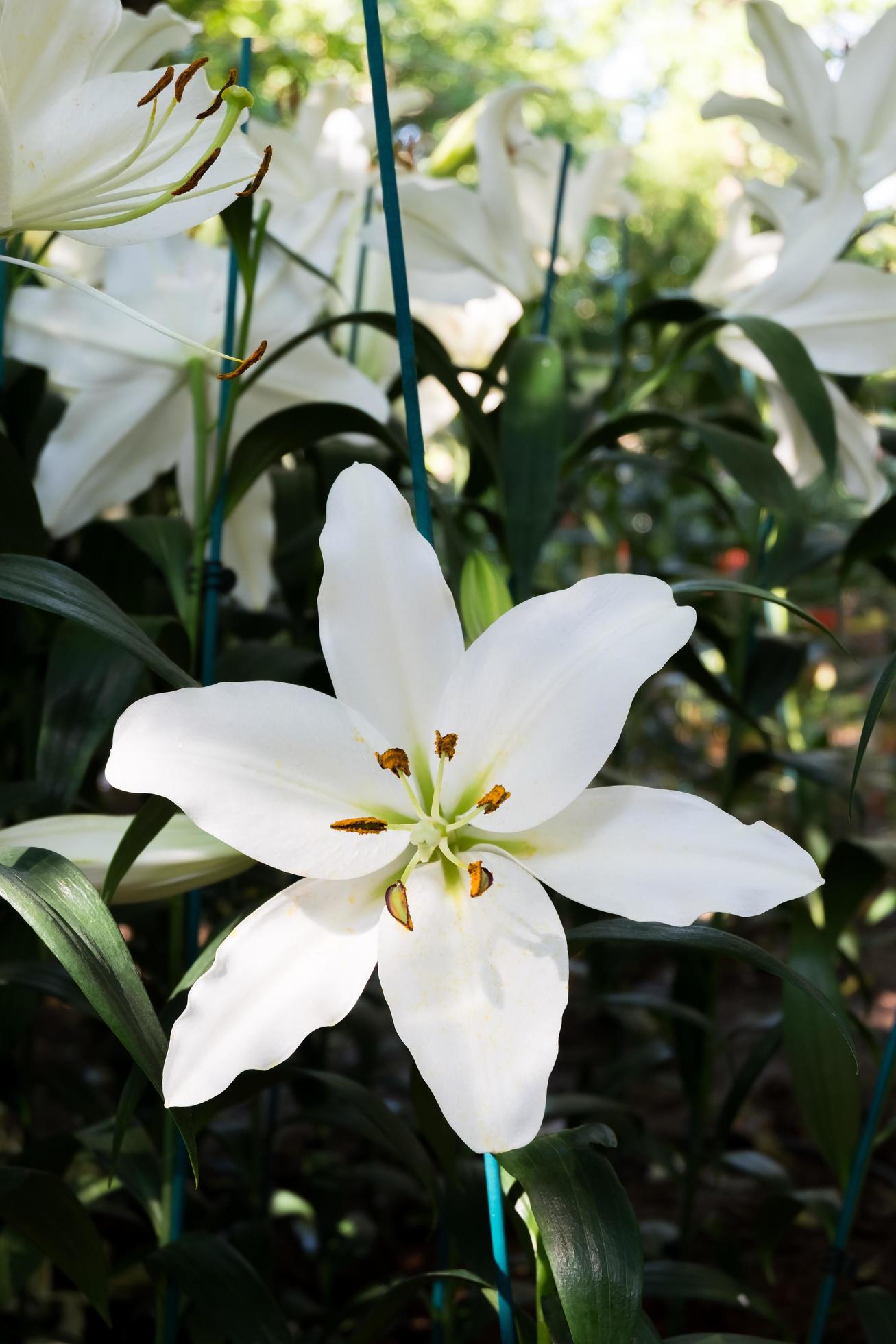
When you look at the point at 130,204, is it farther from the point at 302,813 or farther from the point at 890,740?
the point at 890,740

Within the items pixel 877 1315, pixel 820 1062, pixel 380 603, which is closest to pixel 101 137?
pixel 380 603

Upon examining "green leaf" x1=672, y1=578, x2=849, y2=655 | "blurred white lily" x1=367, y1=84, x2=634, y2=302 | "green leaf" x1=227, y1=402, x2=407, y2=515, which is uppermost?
"blurred white lily" x1=367, y1=84, x2=634, y2=302

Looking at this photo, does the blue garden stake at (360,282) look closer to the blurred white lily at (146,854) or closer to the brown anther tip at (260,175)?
the brown anther tip at (260,175)

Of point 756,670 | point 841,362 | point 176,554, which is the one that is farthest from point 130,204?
point 756,670

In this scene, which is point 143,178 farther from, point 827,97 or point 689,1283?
point 689,1283

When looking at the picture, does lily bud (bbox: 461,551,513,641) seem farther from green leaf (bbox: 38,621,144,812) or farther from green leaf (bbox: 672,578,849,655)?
green leaf (bbox: 38,621,144,812)

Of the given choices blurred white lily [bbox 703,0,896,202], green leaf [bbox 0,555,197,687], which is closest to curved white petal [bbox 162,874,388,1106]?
green leaf [bbox 0,555,197,687]
